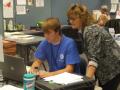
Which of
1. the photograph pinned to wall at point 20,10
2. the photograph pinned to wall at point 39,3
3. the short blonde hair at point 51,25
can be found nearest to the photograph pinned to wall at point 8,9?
the photograph pinned to wall at point 20,10

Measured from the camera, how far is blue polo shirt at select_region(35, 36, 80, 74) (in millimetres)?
2562

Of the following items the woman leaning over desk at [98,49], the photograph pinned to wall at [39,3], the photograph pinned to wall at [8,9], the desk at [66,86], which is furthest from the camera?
the photograph pinned to wall at [39,3]

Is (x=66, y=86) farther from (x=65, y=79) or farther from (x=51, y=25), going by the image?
(x=51, y=25)

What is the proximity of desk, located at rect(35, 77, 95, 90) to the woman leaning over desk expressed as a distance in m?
0.29

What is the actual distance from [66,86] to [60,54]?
73 cm

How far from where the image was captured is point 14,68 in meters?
2.21

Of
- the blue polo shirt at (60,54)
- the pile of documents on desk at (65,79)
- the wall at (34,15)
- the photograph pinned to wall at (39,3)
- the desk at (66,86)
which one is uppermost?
the photograph pinned to wall at (39,3)

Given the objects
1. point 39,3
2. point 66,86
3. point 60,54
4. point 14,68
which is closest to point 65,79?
point 66,86

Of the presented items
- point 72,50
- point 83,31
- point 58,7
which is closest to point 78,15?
point 83,31

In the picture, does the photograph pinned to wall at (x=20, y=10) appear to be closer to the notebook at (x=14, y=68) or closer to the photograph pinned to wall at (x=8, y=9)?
the photograph pinned to wall at (x=8, y=9)

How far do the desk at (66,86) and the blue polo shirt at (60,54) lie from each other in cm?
54

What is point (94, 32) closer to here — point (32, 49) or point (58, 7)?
point (32, 49)

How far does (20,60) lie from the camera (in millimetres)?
2148

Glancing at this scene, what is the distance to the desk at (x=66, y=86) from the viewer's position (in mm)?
1899
